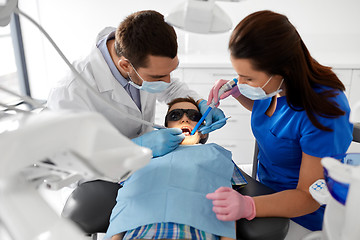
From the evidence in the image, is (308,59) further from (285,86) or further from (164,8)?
(164,8)

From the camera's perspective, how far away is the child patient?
3.57 feet

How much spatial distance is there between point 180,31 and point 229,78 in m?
0.90

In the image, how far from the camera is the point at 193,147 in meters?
1.53

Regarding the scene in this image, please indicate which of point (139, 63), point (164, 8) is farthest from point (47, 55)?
point (139, 63)

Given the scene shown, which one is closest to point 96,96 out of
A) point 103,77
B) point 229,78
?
point 103,77

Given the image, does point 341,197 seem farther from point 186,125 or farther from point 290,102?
point 186,125

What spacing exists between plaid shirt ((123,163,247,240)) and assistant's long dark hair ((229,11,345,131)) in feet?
1.94

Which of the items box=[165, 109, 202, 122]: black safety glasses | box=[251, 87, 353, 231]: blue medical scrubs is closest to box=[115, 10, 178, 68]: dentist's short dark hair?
box=[165, 109, 202, 122]: black safety glasses

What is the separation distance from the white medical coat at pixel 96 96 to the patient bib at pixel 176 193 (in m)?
0.41

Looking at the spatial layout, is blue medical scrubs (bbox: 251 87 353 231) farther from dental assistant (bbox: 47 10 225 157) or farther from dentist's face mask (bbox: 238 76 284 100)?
dental assistant (bbox: 47 10 225 157)

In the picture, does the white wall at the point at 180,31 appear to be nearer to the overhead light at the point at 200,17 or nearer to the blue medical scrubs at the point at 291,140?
the blue medical scrubs at the point at 291,140

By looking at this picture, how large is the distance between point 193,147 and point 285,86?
20.5 inches

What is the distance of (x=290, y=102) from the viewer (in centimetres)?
128

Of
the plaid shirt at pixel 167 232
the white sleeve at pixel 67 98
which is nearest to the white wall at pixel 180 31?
the white sleeve at pixel 67 98
